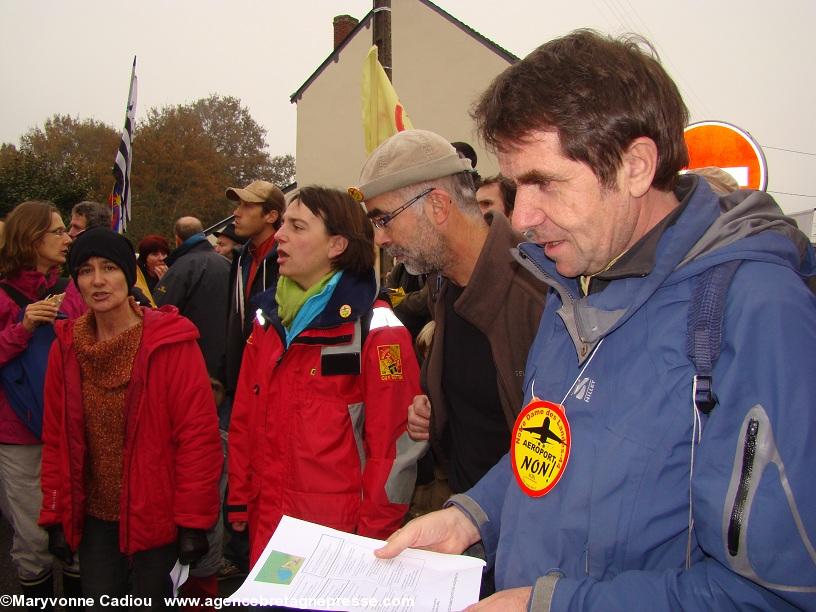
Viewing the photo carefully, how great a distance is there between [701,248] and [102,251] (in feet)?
9.81

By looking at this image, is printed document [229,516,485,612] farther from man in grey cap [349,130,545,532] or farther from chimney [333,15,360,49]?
chimney [333,15,360,49]

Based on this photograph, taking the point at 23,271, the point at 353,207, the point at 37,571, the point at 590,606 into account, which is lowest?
the point at 37,571

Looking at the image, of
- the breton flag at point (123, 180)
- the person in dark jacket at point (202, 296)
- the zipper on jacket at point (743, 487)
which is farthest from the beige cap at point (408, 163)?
the breton flag at point (123, 180)

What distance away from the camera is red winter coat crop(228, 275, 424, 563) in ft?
8.23

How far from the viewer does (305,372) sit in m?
2.60

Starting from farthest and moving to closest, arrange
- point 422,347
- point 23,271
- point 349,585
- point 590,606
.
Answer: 1. point 23,271
2. point 422,347
3. point 349,585
4. point 590,606

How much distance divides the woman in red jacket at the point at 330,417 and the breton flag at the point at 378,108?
7.30 feet

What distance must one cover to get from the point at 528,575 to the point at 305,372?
4.94 feet

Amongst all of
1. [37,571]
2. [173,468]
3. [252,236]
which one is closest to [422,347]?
[173,468]

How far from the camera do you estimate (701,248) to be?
3.85ft

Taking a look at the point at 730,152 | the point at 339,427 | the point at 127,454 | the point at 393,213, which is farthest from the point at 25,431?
the point at 730,152

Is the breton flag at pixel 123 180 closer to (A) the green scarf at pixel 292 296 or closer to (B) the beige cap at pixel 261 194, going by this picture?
(B) the beige cap at pixel 261 194

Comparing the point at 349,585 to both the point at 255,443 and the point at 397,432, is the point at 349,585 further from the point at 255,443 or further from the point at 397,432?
the point at 255,443

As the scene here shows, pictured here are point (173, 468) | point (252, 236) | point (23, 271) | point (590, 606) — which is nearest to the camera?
point (590, 606)
